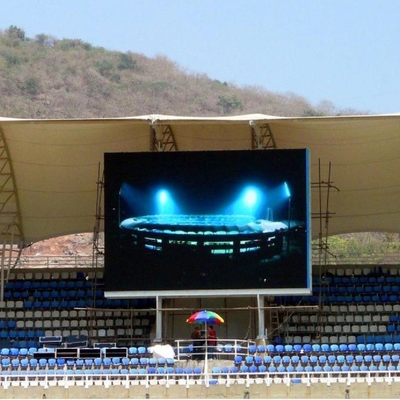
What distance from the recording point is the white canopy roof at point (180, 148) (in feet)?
132

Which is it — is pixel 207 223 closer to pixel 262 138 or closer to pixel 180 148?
pixel 262 138

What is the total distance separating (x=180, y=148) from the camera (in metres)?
41.9

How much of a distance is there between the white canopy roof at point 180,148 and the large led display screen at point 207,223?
1.39 metres

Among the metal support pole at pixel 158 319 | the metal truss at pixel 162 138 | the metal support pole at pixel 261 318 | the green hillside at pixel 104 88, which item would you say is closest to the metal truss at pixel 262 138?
the metal truss at pixel 162 138

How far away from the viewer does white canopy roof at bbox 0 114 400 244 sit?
40.2 meters

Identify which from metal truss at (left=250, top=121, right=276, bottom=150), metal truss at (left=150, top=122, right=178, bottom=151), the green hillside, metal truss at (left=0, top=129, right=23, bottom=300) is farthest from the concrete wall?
the green hillside

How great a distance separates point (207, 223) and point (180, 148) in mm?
4783

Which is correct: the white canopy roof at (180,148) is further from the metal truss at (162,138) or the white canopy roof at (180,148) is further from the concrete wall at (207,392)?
the concrete wall at (207,392)

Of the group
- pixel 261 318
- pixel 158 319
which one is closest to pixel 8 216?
pixel 158 319

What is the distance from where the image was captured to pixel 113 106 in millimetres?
112500

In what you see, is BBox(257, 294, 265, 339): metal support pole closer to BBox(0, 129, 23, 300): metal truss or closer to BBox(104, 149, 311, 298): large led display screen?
BBox(104, 149, 311, 298): large led display screen

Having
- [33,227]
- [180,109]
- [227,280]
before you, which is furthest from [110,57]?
[227,280]

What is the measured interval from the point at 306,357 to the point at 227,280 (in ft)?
11.5

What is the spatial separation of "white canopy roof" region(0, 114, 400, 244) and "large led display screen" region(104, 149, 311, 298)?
1388 mm
